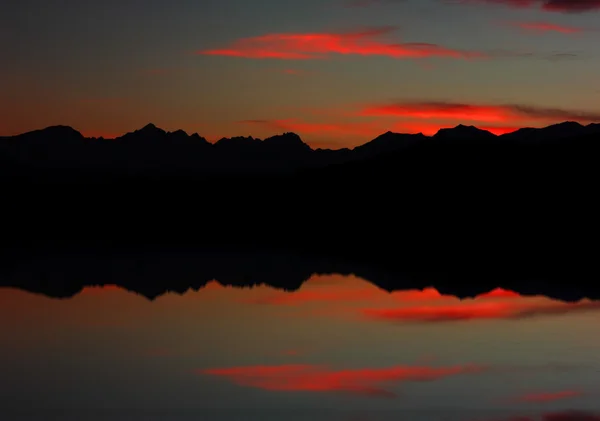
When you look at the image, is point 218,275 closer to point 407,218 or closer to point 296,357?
point 296,357

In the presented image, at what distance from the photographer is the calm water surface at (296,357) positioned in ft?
69.7

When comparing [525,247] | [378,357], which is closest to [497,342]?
[378,357]

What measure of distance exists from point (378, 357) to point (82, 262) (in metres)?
40.6

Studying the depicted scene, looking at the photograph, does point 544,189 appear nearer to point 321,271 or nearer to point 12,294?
point 321,271

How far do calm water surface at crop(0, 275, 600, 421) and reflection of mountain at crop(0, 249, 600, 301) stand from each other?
3050 millimetres

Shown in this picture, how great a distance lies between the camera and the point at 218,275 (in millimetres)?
54531

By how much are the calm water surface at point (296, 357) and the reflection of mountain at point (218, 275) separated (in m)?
3.05

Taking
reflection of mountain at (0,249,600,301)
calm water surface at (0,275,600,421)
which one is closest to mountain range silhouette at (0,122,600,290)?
reflection of mountain at (0,249,600,301)

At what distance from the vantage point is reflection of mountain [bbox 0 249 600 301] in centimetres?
4722

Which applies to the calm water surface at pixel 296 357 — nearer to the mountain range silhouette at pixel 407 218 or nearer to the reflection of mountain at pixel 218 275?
the reflection of mountain at pixel 218 275

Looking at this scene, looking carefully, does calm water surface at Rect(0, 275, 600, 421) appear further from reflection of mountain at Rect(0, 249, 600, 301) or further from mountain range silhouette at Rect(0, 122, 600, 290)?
mountain range silhouette at Rect(0, 122, 600, 290)

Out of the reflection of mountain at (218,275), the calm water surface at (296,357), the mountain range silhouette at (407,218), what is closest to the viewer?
the calm water surface at (296,357)

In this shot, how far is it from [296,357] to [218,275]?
26.9 m

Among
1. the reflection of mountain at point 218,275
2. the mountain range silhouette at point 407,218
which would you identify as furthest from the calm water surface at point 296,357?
the mountain range silhouette at point 407,218
